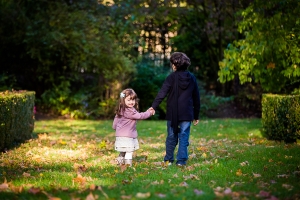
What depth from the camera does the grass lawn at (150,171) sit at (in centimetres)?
525

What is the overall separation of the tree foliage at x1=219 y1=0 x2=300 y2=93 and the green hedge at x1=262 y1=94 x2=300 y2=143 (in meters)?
0.81

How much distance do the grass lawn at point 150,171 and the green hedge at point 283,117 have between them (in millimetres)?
299

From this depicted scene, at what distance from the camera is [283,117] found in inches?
400

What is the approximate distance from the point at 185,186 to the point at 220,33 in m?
15.1

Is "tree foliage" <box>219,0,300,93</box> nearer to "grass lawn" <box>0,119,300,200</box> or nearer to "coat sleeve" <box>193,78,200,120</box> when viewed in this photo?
"grass lawn" <box>0,119,300,200</box>

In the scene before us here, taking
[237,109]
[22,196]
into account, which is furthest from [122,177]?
[237,109]

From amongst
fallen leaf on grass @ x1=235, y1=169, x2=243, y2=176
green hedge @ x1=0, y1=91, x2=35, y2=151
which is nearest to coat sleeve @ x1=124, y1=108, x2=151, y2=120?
fallen leaf on grass @ x1=235, y1=169, x2=243, y2=176

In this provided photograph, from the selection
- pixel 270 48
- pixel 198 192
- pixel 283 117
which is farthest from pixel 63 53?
pixel 198 192

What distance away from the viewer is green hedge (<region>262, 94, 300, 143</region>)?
9961 millimetres

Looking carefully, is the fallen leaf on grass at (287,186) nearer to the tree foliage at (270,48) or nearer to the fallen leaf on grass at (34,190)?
the fallen leaf on grass at (34,190)

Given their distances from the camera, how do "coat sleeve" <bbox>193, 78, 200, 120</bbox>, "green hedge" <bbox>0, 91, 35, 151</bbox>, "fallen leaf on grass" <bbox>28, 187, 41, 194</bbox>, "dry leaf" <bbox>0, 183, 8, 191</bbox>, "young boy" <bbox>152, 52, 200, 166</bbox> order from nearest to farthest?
"fallen leaf on grass" <bbox>28, 187, 41, 194</bbox> < "dry leaf" <bbox>0, 183, 8, 191</bbox> < "young boy" <bbox>152, 52, 200, 166</bbox> < "coat sleeve" <bbox>193, 78, 200, 120</bbox> < "green hedge" <bbox>0, 91, 35, 151</bbox>

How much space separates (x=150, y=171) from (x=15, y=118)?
4153mm

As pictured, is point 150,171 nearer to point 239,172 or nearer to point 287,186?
point 239,172

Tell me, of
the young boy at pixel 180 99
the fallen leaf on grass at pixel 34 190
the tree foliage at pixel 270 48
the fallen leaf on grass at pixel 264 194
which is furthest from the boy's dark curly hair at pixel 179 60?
the tree foliage at pixel 270 48
